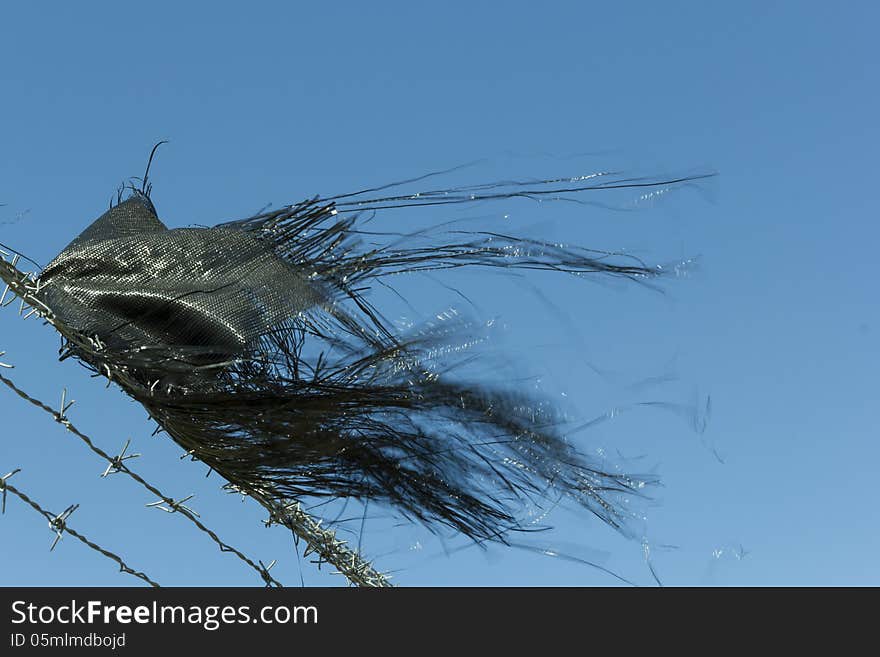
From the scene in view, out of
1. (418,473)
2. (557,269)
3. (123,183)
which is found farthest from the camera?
(123,183)

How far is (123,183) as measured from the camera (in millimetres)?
3410

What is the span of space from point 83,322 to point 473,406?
3.54 ft

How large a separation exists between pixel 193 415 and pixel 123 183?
104 cm

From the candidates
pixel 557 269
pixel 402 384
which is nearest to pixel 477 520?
pixel 402 384

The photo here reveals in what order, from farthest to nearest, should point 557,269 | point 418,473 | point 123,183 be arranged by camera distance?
point 123,183 < point 418,473 < point 557,269

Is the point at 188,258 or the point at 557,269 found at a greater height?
the point at 188,258

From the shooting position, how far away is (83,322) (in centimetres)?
275

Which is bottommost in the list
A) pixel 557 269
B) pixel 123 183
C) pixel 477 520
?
pixel 477 520

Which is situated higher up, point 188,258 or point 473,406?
point 188,258

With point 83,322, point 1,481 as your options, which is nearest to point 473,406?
point 83,322
